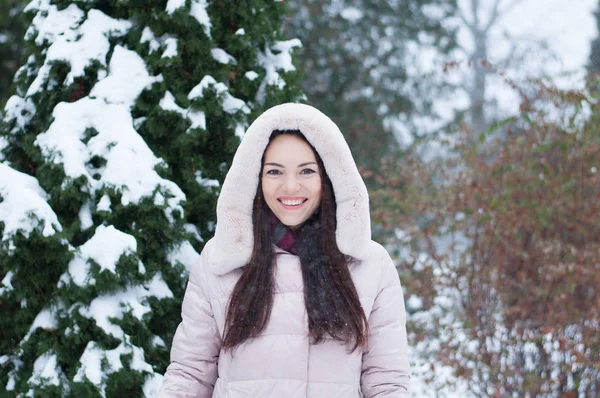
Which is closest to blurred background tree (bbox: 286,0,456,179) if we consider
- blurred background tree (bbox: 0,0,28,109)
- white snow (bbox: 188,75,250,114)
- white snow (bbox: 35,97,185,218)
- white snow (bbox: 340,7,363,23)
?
white snow (bbox: 340,7,363,23)

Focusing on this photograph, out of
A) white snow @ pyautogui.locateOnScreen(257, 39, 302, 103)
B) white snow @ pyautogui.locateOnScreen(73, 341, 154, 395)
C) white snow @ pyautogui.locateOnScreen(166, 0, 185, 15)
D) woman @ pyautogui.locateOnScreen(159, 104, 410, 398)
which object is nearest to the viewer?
woman @ pyautogui.locateOnScreen(159, 104, 410, 398)

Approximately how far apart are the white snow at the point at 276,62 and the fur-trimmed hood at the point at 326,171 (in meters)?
0.79

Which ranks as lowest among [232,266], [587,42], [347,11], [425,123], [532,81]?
[232,266]

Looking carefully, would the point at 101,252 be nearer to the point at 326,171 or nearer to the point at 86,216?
the point at 86,216

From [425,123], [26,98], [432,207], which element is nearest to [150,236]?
[26,98]

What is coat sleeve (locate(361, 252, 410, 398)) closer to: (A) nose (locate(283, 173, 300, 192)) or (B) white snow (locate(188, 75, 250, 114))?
(A) nose (locate(283, 173, 300, 192))

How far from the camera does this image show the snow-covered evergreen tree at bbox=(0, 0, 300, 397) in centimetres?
262

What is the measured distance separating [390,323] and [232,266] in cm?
55

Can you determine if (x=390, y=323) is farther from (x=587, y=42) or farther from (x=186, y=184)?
(x=587, y=42)

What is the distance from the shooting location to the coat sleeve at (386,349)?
7.22 feet

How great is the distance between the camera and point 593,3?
14.1 metres

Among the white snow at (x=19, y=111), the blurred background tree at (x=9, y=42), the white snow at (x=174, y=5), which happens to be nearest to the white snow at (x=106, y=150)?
the white snow at (x=19, y=111)

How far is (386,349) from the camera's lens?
2.22 metres

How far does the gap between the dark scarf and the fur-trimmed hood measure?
0.09 m
